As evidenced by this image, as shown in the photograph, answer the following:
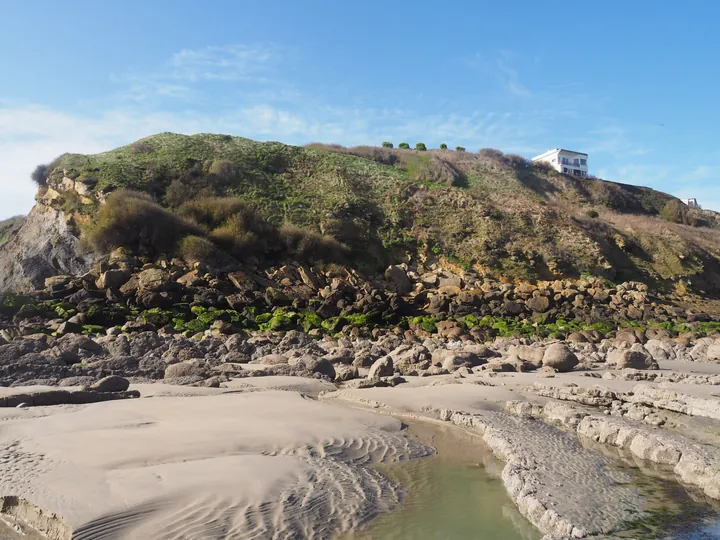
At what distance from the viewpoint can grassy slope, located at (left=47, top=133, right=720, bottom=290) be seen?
Result: 110ft

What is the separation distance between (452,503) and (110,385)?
608cm

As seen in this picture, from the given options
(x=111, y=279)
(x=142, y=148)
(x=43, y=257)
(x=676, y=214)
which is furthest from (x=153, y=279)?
(x=676, y=214)

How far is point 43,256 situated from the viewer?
91.4 ft

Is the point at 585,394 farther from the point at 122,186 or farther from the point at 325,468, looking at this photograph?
the point at 122,186

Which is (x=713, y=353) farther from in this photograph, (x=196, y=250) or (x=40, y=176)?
(x=40, y=176)

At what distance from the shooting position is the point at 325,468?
18.4 ft

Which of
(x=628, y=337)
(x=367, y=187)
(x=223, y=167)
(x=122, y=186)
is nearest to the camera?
(x=628, y=337)

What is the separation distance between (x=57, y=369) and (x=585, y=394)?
9.50 metres

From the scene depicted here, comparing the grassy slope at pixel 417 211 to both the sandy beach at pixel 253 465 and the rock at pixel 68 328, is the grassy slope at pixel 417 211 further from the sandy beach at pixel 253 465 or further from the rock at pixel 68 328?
the sandy beach at pixel 253 465

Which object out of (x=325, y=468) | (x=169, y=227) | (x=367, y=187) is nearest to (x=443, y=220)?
(x=367, y=187)

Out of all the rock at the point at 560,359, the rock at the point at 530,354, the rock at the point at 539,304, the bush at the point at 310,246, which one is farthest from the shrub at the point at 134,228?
the rock at the point at 560,359

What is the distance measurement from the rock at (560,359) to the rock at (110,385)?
914 centimetres

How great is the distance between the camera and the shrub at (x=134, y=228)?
2648 centimetres

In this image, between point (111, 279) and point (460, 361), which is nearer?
point (460, 361)
